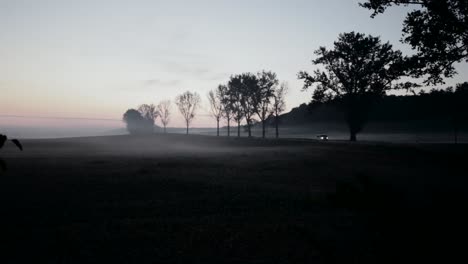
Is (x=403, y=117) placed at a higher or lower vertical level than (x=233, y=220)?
higher

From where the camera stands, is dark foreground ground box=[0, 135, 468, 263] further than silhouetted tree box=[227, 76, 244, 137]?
No

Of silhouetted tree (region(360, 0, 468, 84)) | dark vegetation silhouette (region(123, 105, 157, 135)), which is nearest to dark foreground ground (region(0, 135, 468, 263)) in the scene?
silhouetted tree (region(360, 0, 468, 84))

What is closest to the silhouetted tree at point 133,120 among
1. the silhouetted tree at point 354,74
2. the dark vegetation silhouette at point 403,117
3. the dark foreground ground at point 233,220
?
the dark vegetation silhouette at point 403,117

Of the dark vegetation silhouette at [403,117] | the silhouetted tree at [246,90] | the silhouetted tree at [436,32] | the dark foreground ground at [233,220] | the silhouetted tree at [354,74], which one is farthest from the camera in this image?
the dark vegetation silhouette at [403,117]

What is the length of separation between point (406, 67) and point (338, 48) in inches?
783

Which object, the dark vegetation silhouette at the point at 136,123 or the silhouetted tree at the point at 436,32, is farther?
the dark vegetation silhouette at the point at 136,123

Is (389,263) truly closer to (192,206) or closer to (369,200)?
(369,200)

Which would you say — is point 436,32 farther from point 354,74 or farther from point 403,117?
point 403,117

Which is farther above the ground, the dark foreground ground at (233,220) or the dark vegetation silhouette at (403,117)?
the dark vegetation silhouette at (403,117)

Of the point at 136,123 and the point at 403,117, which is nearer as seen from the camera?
the point at 403,117

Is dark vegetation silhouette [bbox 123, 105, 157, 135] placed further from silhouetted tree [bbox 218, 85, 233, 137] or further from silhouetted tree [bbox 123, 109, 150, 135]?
silhouetted tree [bbox 218, 85, 233, 137]

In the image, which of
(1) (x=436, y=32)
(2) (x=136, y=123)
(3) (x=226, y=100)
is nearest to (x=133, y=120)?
(2) (x=136, y=123)

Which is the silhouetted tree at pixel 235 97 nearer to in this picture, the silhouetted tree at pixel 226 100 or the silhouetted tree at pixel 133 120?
the silhouetted tree at pixel 226 100

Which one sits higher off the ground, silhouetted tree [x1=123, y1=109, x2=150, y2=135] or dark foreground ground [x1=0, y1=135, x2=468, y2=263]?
silhouetted tree [x1=123, y1=109, x2=150, y2=135]
